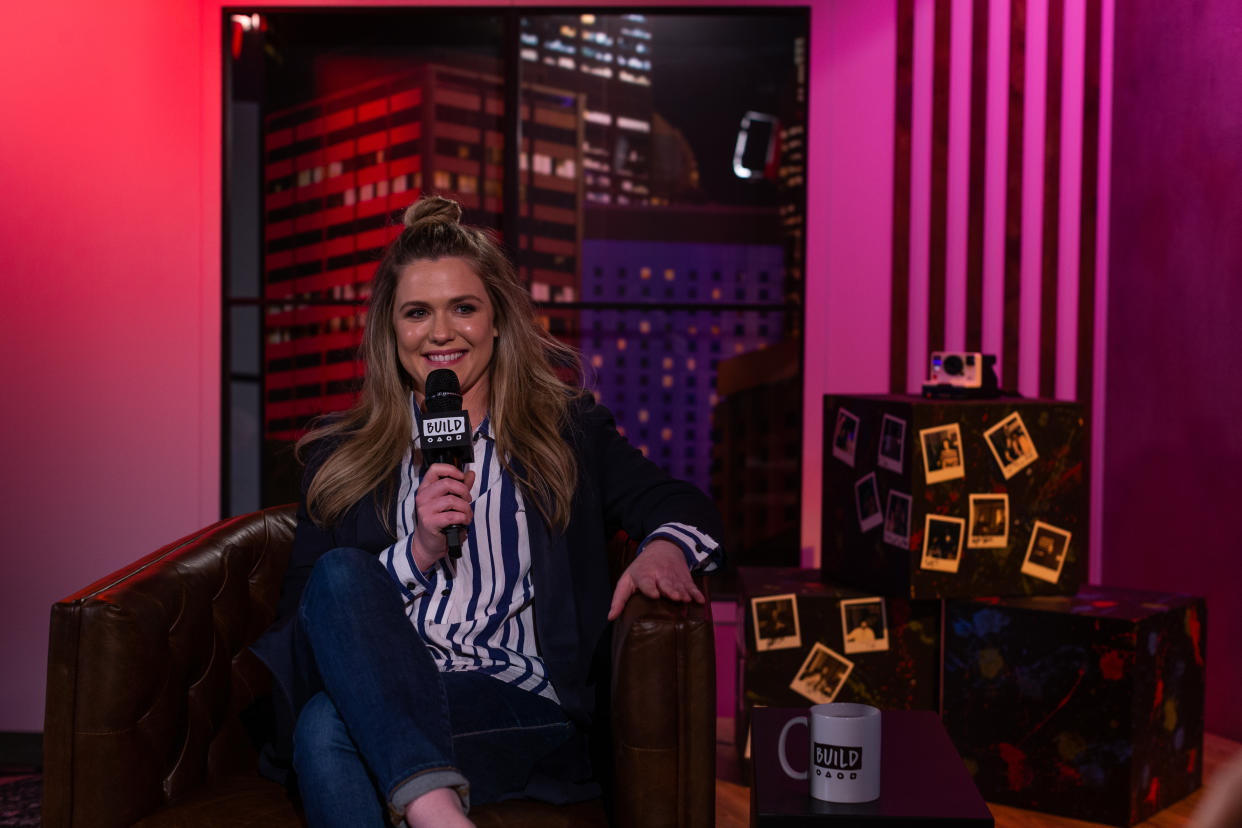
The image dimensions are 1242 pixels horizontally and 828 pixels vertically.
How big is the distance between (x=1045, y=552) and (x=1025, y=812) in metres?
0.63

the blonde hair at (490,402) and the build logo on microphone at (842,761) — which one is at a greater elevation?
the blonde hair at (490,402)

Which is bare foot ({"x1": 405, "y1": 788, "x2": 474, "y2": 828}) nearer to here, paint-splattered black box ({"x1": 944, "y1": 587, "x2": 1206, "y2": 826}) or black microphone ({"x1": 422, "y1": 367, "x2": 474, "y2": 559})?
black microphone ({"x1": 422, "y1": 367, "x2": 474, "y2": 559})

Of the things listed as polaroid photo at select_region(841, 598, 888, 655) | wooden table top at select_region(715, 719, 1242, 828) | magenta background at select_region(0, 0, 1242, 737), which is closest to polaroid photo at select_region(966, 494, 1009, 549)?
polaroid photo at select_region(841, 598, 888, 655)

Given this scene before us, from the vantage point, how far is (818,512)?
3.64 metres

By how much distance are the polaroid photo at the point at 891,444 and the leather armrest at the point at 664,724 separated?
1219mm

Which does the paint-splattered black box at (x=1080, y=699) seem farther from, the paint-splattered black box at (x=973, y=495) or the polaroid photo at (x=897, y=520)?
the polaroid photo at (x=897, y=520)

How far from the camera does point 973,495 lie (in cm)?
277

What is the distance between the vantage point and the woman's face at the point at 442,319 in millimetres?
2098

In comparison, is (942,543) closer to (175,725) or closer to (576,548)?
(576,548)

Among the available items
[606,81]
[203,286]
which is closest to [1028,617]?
[606,81]

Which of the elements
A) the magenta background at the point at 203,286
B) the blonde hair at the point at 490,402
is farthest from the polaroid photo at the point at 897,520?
the blonde hair at the point at 490,402

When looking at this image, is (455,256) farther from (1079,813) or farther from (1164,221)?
(1164,221)

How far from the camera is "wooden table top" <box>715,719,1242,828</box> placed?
2.71 m

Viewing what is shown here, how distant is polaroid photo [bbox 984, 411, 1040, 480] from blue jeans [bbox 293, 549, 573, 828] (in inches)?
57.8
